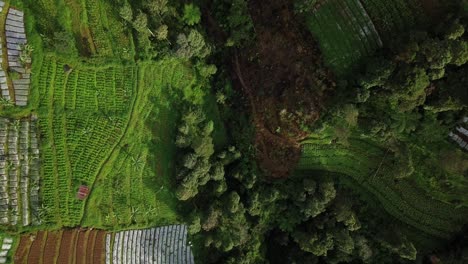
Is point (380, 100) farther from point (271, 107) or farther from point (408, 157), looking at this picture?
point (271, 107)

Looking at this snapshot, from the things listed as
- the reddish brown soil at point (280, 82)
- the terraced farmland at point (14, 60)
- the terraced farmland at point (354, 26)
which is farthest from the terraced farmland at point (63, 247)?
the terraced farmland at point (354, 26)

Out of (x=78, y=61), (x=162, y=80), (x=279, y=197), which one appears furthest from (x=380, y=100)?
(x=78, y=61)

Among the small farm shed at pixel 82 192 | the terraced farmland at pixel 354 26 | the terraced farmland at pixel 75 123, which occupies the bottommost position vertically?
the small farm shed at pixel 82 192

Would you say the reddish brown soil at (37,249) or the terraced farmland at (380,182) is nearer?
the reddish brown soil at (37,249)

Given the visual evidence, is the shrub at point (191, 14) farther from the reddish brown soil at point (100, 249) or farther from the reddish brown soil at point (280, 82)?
the reddish brown soil at point (100, 249)

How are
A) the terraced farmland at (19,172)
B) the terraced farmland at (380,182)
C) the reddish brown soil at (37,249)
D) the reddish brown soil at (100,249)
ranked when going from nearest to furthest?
the terraced farmland at (19,172) → the reddish brown soil at (37,249) → the reddish brown soil at (100,249) → the terraced farmland at (380,182)

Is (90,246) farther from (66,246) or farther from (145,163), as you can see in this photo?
(145,163)
